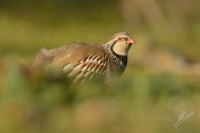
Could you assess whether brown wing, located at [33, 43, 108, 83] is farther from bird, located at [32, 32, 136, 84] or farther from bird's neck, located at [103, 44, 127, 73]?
bird's neck, located at [103, 44, 127, 73]

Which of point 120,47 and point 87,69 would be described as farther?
point 120,47

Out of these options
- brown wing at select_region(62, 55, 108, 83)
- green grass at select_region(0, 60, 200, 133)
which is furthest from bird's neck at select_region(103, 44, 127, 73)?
green grass at select_region(0, 60, 200, 133)

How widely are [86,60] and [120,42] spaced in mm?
937

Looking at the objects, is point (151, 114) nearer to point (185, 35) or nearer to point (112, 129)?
point (112, 129)

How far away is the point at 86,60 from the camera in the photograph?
25.2 ft

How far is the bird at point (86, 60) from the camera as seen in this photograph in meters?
7.41

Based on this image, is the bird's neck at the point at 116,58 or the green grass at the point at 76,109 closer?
the green grass at the point at 76,109

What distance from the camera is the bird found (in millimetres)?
7414

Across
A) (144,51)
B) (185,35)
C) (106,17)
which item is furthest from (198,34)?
(144,51)

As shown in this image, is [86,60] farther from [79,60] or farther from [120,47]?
[120,47]

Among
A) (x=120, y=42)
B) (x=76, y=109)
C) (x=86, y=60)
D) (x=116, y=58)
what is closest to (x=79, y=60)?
(x=86, y=60)

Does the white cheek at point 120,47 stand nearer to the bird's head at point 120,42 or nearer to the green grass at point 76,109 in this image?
the bird's head at point 120,42

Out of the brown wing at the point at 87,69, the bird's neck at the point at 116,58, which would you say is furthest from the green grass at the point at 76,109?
the bird's neck at the point at 116,58

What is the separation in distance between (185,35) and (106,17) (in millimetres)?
8264
